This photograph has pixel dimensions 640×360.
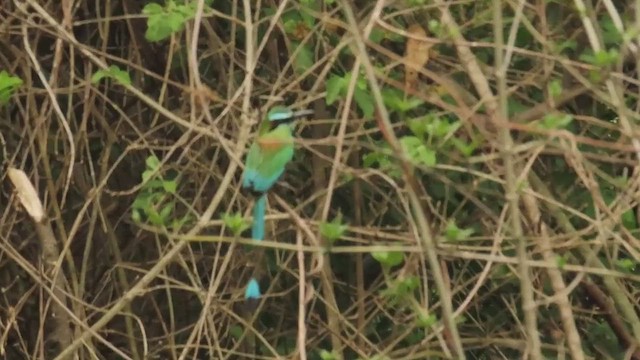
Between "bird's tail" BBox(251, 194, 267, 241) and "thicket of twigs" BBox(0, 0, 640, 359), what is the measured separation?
0.18 ft

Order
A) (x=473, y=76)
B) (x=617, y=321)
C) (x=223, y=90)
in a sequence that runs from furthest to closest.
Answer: (x=223, y=90) < (x=617, y=321) < (x=473, y=76)

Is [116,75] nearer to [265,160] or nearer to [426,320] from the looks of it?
[265,160]

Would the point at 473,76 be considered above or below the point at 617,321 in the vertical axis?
above

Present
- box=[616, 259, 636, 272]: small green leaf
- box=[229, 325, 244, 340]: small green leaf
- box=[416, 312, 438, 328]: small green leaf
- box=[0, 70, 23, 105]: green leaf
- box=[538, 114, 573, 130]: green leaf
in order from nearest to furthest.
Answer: box=[538, 114, 573, 130]: green leaf
box=[416, 312, 438, 328]: small green leaf
box=[616, 259, 636, 272]: small green leaf
box=[0, 70, 23, 105]: green leaf
box=[229, 325, 244, 340]: small green leaf

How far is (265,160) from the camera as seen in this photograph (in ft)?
7.36

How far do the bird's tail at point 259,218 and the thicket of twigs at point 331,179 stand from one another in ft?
0.18

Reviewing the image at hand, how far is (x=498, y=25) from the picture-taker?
1.89 meters

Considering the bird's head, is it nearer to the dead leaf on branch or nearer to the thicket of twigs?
the thicket of twigs

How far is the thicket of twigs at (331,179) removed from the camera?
2.11 meters

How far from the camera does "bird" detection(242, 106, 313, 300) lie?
2.23m

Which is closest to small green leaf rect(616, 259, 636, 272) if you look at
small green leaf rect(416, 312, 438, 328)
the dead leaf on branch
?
small green leaf rect(416, 312, 438, 328)

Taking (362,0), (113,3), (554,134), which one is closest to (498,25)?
(554,134)

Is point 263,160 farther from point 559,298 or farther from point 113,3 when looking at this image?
point 113,3

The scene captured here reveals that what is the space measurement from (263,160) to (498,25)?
0.56 metres
